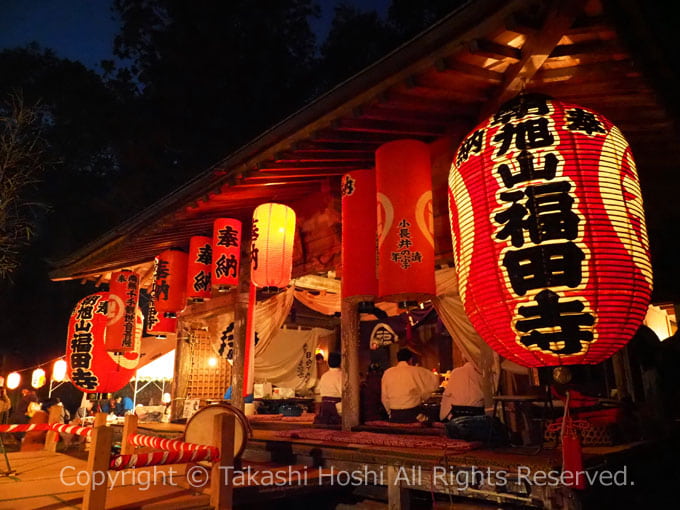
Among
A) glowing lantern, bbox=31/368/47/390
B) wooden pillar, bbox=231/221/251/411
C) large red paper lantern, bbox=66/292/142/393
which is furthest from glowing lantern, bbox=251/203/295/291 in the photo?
glowing lantern, bbox=31/368/47/390

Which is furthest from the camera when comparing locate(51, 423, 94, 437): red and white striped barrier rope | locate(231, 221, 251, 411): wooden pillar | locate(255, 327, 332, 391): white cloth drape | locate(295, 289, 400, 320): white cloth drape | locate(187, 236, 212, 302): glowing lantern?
locate(255, 327, 332, 391): white cloth drape

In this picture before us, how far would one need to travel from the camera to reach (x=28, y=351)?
99.8ft

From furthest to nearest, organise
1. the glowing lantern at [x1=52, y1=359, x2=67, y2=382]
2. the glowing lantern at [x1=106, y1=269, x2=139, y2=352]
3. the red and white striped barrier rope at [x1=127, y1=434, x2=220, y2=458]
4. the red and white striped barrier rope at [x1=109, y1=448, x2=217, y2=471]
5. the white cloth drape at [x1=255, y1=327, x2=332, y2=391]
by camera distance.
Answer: the white cloth drape at [x1=255, y1=327, x2=332, y2=391]
the glowing lantern at [x1=52, y1=359, x2=67, y2=382]
the glowing lantern at [x1=106, y1=269, x2=139, y2=352]
the red and white striped barrier rope at [x1=127, y1=434, x2=220, y2=458]
the red and white striped barrier rope at [x1=109, y1=448, x2=217, y2=471]

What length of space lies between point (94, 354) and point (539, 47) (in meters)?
12.7

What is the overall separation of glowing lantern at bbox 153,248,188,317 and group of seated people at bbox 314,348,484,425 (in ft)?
14.5

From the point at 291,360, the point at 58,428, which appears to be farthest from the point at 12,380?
the point at 58,428

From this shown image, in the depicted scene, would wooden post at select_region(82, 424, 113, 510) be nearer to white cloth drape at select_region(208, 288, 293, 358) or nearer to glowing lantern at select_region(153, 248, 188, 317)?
glowing lantern at select_region(153, 248, 188, 317)

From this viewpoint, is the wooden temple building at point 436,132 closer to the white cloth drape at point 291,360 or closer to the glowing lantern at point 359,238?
the glowing lantern at point 359,238

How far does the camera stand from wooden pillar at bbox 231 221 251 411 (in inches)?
413

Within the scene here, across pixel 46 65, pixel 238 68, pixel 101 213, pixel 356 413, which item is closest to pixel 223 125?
pixel 238 68

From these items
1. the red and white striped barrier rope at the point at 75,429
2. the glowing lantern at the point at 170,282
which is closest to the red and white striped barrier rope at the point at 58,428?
the red and white striped barrier rope at the point at 75,429

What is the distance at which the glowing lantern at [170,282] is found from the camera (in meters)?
11.5

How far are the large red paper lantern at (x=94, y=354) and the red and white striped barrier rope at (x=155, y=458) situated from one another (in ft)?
28.8

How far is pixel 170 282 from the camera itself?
1179 cm
